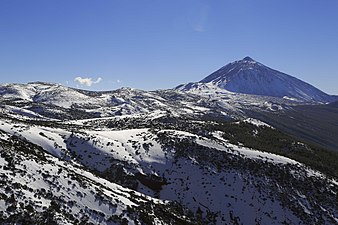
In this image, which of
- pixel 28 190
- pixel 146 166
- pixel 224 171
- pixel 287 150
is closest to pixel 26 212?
pixel 28 190

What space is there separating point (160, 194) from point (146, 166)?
5929 mm

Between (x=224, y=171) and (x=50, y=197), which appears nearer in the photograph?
(x=50, y=197)

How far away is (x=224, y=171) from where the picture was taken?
43.3 metres

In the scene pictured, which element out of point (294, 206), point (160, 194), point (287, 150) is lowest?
point (160, 194)

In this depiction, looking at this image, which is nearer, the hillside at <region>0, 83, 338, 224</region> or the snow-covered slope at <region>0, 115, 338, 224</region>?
the hillside at <region>0, 83, 338, 224</region>

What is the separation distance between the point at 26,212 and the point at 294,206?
3047 centimetres

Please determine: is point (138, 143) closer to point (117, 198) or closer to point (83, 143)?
point (83, 143)

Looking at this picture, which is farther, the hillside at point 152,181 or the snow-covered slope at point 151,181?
the snow-covered slope at point 151,181

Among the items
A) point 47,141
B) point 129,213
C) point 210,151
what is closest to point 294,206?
point 210,151

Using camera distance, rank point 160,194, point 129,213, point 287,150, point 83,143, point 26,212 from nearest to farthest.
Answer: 1. point 26,212
2. point 129,213
3. point 160,194
4. point 83,143
5. point 287,150

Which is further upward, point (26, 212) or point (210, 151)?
point (210, 151)

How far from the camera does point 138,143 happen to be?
161ft

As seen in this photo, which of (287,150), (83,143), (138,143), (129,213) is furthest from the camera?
(287,150)

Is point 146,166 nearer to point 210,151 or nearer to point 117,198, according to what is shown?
point 210,151
